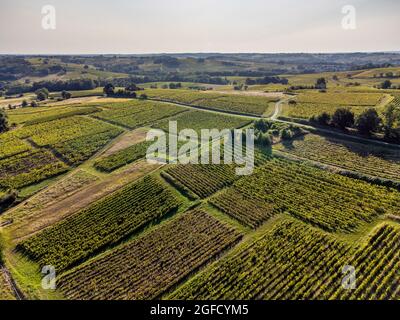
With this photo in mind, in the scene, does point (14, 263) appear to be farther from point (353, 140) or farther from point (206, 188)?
point (353, 140)

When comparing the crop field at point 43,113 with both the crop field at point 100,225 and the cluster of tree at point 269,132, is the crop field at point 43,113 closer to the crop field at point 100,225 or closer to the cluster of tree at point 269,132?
the crop field at point 100,225

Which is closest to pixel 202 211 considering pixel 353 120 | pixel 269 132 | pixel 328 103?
pixel 269 132

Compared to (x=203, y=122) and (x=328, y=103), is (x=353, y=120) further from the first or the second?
(x=203, y=122)

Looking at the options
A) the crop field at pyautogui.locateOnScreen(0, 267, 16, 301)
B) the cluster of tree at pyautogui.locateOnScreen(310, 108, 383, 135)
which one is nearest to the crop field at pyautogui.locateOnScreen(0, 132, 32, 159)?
the crop field at pyautogui.locateOnScreen(0, 267, 16, 301)

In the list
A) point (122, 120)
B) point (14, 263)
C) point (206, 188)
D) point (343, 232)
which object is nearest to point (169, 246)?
point (206, 188)

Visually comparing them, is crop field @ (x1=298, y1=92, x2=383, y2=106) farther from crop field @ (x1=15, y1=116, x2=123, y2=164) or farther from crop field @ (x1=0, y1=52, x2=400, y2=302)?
crop field @ (x1=15, y1=116, x2=123, y2=164)
